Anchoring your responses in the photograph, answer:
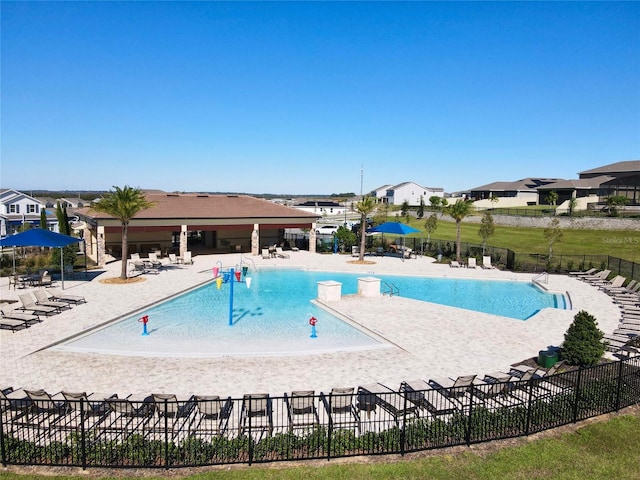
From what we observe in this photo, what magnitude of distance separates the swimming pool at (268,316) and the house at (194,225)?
8.92 m

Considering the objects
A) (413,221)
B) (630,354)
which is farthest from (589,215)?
(630,354)

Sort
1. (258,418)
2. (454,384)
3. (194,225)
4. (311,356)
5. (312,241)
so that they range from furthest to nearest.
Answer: (312,241), (194,225), (311,356), (454,384), (258,418)

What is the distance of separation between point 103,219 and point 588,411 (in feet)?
111

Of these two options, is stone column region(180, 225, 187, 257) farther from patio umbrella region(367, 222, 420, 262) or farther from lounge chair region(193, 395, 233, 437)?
lounge chair region(193, 395, 233, 437)

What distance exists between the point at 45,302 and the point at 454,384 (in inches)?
766

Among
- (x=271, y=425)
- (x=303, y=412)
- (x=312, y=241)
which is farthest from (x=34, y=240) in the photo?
(x=312, y=241)

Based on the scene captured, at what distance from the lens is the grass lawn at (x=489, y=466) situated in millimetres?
8008

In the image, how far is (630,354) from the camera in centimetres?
1524

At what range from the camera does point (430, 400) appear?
10.9m

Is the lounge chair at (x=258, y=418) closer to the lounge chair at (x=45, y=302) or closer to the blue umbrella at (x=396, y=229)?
the lounge chair at (x=45, y=302)

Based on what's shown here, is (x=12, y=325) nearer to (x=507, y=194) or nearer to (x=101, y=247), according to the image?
(x=101, y=247)

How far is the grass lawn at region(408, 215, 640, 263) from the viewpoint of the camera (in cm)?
4041

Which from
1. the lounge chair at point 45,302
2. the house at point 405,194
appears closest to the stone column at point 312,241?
the lounge chair at point 45,302

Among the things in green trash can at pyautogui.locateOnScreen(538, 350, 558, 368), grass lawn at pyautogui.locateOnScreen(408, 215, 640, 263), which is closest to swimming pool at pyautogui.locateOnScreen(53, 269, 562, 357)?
green trash can at pyautogui.locateOnScreen(538, 350, 558, 368)
